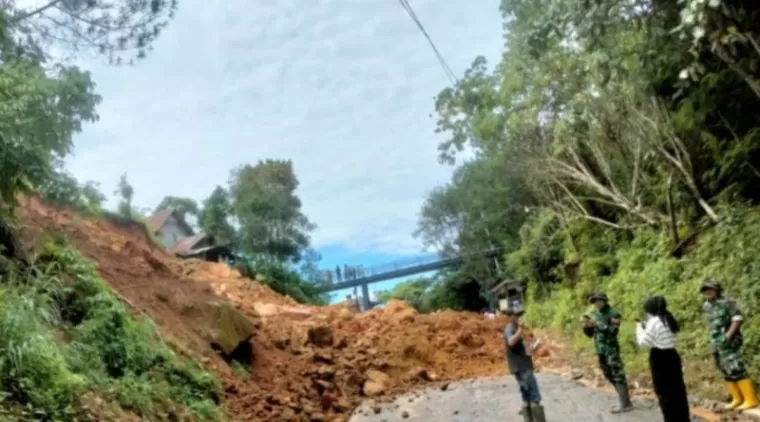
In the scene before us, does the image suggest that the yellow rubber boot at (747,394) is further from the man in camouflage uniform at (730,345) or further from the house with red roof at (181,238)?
the house with red roof at (181,238)

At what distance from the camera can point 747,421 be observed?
732 cm

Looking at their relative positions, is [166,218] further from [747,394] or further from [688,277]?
[747,394]

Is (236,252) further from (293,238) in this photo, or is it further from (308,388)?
(308,388)

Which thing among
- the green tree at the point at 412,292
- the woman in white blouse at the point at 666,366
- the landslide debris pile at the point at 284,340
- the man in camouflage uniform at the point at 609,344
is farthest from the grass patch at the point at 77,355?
the green tree at the point at 412,292

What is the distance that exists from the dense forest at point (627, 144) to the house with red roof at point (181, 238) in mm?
10041

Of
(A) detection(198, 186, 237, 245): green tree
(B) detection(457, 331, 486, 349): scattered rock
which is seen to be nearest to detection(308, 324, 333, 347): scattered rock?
(B) detection(457, 331, 486, 349): scattered rock

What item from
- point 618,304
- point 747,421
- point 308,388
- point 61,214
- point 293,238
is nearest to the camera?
point 747,421

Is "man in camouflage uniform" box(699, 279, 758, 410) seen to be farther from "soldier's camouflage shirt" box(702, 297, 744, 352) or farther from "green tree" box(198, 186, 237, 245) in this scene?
"green tree" box(198, 186, 237, 245)

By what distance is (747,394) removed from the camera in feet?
25.3

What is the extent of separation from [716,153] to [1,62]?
1150cm

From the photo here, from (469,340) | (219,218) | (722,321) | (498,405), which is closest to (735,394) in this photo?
(722,321)

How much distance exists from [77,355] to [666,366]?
233 inches

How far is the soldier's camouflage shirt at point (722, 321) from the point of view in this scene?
776 centimetres

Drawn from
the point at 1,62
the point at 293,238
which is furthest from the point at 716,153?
the point at 293,238
